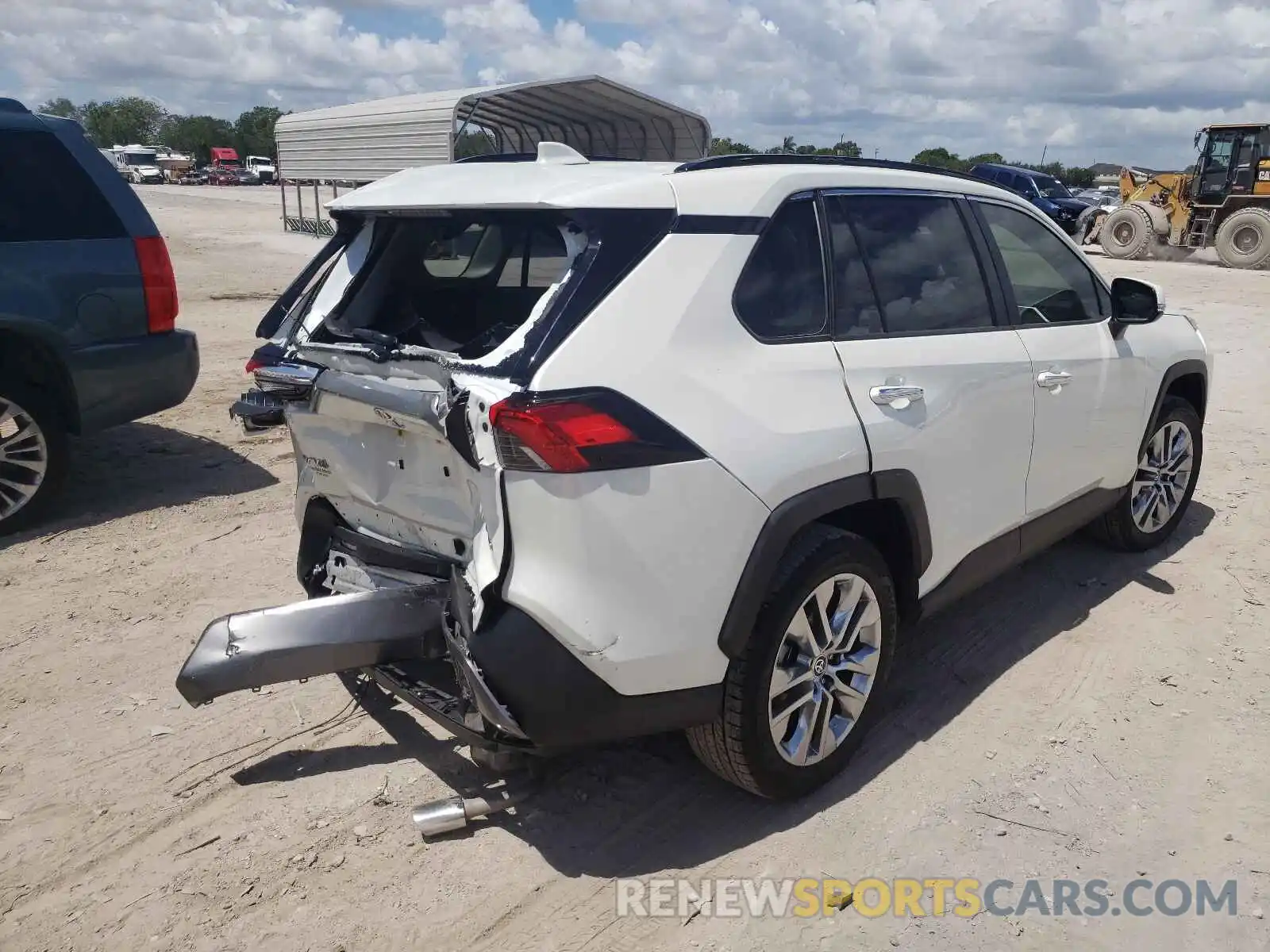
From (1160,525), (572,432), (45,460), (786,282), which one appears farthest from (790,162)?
(45,460)

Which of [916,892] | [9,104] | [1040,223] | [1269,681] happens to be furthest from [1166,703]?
[9,104]

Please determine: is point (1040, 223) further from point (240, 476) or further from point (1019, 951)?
point (240, 476)

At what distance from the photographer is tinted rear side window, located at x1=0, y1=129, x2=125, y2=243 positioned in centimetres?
509

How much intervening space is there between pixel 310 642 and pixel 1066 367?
118 inches

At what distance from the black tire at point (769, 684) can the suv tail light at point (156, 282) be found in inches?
164

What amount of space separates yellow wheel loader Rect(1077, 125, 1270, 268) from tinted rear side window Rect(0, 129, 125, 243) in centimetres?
2165

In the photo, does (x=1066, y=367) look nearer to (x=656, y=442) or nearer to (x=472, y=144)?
(x=656, y=442)

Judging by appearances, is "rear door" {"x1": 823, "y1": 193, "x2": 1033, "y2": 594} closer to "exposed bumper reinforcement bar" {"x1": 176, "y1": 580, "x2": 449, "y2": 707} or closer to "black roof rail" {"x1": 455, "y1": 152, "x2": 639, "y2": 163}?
"black roof rail" {"x1": 455, "y1": 152, "x2": 639, "y2": 163}

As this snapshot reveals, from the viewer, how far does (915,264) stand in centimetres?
338

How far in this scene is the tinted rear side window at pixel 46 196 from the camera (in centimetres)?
509

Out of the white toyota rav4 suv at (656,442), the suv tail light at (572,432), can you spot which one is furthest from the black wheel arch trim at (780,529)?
the suv tail light at (572,432)

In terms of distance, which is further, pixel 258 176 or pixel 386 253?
pixel 258 176

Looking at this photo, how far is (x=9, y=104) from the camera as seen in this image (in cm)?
536

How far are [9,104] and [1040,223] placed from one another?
532 cm
